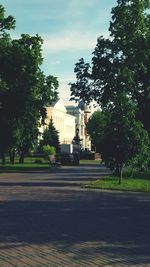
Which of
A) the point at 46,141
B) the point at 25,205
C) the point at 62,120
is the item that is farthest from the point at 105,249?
the point at 62,120

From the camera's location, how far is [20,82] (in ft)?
147

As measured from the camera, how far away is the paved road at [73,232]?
327 inches

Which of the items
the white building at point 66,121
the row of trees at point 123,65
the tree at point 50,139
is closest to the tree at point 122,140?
the row of trees at point 123,65

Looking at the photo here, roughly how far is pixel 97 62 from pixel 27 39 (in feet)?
27.0

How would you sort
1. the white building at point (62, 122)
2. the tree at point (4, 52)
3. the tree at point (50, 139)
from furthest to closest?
the white building at point (62, 122) → the tree at point (50, 139) → the tree at point (4, 52)

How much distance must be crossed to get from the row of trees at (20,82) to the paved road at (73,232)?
Result: 26.4 metres

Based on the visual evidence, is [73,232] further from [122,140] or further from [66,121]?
[66,121]

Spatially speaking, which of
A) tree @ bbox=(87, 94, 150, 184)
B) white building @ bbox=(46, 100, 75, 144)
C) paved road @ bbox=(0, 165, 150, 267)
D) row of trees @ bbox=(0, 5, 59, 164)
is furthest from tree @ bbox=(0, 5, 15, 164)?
white building @ bbox=(46, 100, 75, 144)

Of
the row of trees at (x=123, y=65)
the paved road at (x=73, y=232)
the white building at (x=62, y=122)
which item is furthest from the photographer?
the white building at (x=62, y=122)

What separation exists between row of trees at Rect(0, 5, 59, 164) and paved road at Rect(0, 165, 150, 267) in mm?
26413

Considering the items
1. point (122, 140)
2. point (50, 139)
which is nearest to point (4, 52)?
point (122, 140)

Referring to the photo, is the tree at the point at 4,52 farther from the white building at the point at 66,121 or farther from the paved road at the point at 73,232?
the white building at the point at 66,121

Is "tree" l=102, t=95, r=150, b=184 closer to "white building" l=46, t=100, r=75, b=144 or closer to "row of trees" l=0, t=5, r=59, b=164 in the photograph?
"row of trees" l=0, t=5, r=59, b=164

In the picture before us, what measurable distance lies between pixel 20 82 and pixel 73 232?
34.6 metres
